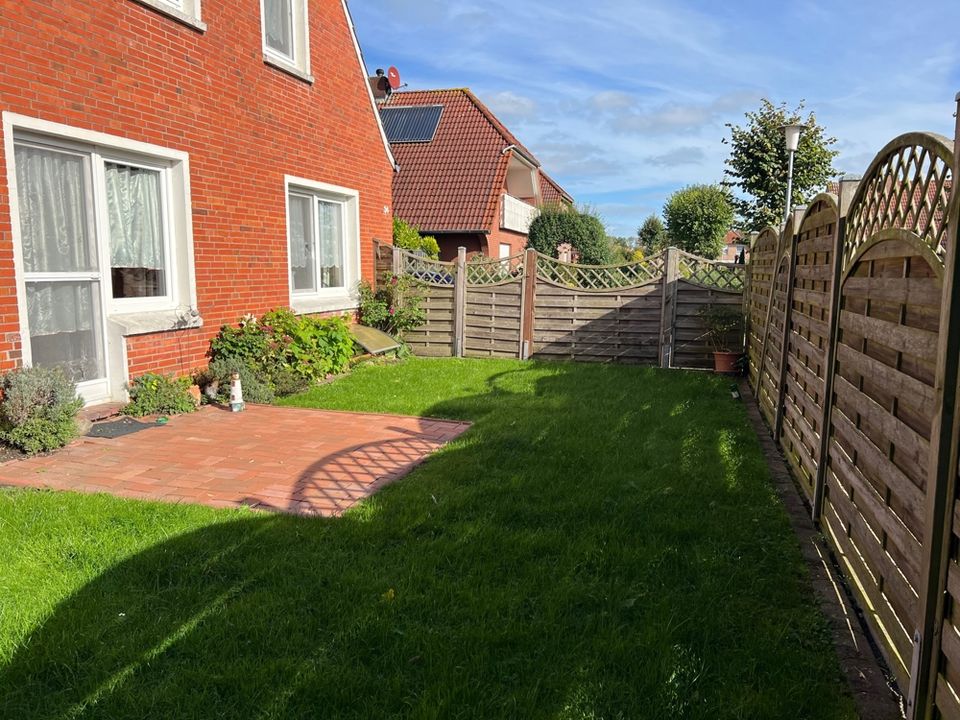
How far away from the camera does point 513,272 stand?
496 inches

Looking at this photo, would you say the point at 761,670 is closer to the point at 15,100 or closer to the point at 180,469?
the point at 180,469

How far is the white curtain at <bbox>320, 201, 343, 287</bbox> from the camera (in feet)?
35.9

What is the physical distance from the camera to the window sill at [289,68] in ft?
29.0

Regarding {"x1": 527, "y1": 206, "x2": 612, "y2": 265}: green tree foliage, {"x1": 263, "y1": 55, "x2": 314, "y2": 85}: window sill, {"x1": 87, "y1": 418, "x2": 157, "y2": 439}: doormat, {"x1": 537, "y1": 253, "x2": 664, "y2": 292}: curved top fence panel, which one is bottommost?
{"x1": 87, "y1": 418, "x2": 157, "y2": 439}: doormat

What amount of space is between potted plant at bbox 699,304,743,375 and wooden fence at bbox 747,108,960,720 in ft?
19.2

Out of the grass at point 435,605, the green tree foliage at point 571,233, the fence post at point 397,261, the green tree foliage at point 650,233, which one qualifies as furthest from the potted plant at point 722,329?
the green tree foliage at point 650,233

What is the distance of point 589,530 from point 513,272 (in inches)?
353

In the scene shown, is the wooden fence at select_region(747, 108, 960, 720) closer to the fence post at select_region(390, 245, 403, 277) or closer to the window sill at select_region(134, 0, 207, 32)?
the window sill at select_region(134, 0, 207, 32)

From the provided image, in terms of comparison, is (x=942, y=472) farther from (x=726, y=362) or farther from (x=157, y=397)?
(x=726, y=362)

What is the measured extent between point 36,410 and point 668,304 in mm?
8669

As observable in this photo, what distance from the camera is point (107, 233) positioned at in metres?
6.57

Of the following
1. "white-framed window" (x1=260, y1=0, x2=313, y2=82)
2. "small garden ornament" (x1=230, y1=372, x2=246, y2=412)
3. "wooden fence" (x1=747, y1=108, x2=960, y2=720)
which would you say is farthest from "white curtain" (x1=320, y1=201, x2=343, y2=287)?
"wooden fence" (x1=747, y1=108, x2=960, y2=720)

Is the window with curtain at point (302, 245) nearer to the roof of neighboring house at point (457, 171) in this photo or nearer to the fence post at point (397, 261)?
the fence post at point (397, 261)

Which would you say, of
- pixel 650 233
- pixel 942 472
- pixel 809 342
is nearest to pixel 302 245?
pixel 809 342
